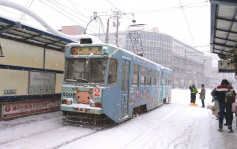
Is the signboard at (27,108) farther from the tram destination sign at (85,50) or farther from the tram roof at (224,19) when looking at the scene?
the tram roof at (224,19)

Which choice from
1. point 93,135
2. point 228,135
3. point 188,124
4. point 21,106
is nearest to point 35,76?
point 21,106

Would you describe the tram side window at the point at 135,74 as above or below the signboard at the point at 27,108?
above

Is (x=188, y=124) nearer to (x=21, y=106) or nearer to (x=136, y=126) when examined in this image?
(x=136, y=126)

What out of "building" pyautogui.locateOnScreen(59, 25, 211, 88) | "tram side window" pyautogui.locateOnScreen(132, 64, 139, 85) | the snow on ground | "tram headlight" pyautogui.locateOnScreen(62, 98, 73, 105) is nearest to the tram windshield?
"tram headlight" pyautogui.locateOnScreen(62, 98, 73, 105)

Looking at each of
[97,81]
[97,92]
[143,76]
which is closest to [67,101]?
[97,92]

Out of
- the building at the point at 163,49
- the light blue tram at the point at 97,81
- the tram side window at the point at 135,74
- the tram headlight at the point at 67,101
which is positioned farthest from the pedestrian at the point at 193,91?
the building at the point at 163,49

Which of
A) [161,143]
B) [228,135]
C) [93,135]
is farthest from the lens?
[228,135]

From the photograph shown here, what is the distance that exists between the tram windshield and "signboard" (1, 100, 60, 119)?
2.43 metres

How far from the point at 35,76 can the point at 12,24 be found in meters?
3.14

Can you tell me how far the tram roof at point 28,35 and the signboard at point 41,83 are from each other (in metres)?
1.34

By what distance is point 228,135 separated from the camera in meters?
7.14

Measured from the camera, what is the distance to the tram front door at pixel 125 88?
8.19m

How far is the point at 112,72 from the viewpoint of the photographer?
7.58 m

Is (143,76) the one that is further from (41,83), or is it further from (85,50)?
(41,83)
